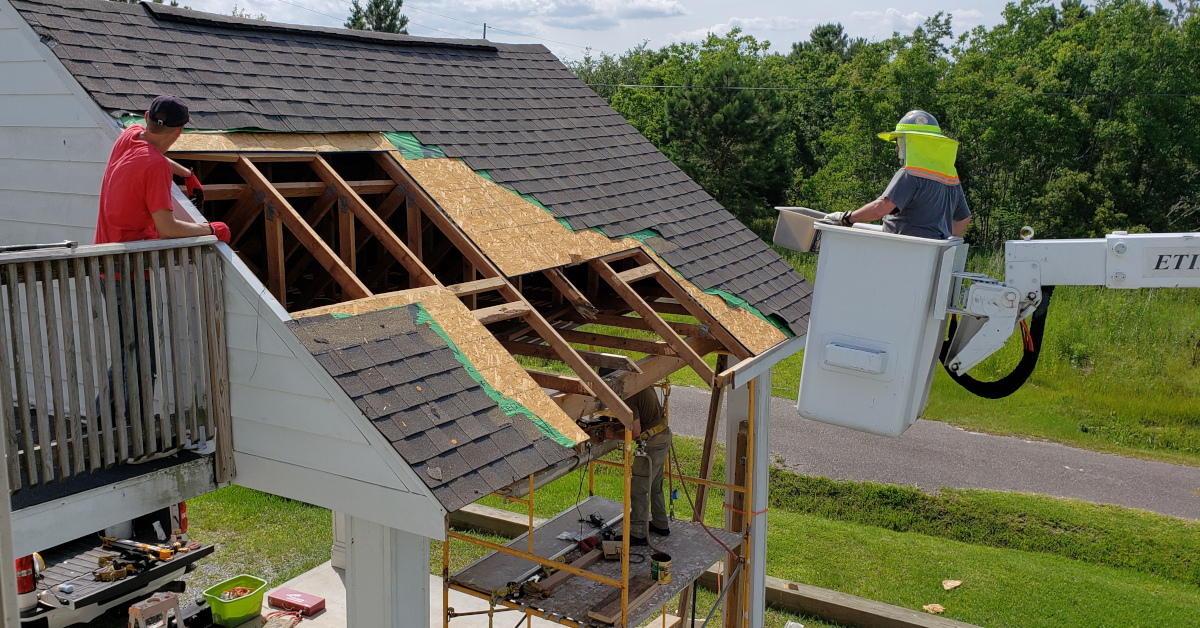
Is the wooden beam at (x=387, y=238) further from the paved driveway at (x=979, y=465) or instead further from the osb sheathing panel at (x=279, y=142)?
the paved driveway at (x=979, y=465)

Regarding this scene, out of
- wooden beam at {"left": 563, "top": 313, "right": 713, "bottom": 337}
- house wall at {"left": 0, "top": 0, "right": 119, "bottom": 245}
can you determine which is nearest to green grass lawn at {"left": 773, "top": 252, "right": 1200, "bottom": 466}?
wooden beam at {"left": 563, "top": 313, "right": 713, "bottom": 337}

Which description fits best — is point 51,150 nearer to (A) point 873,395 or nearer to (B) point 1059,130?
(A) point 873,395

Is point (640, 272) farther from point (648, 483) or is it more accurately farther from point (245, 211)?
point (245, 211)

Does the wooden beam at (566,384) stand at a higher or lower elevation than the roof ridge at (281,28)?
lower

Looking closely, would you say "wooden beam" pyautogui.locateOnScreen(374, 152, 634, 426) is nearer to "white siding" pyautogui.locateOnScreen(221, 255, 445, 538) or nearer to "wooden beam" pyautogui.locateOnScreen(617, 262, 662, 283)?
"wooden beam" pyautogui.locateOnScreen(617, 262, 662, 283)

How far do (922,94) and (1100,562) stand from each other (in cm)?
2183

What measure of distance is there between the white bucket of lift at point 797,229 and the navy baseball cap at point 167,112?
3302 millimetres

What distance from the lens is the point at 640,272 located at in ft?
24.2

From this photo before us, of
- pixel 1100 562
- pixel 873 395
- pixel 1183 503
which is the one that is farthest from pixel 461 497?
pixel 1183 503

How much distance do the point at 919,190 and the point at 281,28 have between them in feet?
18.8

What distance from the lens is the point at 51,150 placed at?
18.0 feet

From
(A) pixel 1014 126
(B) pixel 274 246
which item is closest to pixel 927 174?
(B) pixel 274 246

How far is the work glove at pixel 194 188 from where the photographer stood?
5.17 metres

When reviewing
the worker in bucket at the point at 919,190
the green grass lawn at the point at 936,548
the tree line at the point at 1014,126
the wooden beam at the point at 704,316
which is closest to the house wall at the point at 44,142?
the wooden beam at the point at 704,316
